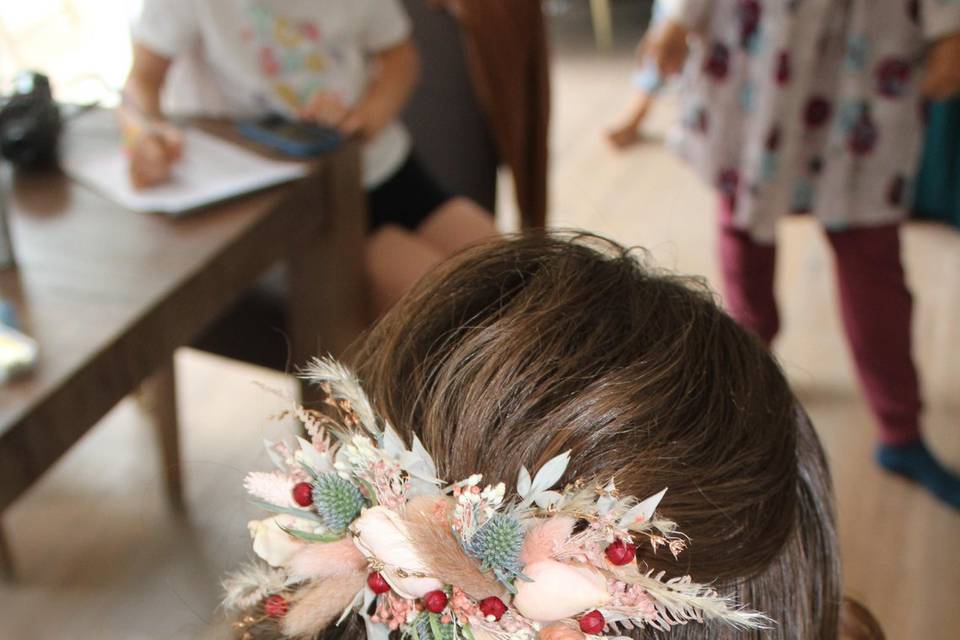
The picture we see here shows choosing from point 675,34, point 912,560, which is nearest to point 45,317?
point 675,34

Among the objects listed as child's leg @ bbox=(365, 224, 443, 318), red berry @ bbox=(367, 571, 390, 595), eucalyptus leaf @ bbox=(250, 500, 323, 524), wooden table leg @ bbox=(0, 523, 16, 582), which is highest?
eucalyptus leaf @ bbox=(250, 500, 323, 524)

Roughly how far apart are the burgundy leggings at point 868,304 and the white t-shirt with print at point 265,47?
24.5 inches

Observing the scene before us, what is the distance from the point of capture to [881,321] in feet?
5.00

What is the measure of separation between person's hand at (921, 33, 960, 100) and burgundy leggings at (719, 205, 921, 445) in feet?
0.73

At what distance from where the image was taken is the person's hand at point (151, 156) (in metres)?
1.16

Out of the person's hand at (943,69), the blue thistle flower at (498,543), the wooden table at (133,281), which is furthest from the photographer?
A: the person's hand at (943,69)

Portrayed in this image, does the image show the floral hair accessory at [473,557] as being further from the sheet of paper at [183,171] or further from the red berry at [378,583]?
the sheet of paper at [183,171]

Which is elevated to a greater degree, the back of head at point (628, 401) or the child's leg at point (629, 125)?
the back of head at point (628, 401)

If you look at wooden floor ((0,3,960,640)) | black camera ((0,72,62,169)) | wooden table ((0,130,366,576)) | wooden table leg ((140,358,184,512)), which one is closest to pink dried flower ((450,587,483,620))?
wooden table ((0,130,366,576))

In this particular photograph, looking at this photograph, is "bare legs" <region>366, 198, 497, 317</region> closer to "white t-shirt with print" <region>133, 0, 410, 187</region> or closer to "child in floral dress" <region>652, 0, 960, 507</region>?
"white t-shirt with print" <region>133, 0, 410, 187</region>

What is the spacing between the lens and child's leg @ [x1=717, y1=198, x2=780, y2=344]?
1.60 m

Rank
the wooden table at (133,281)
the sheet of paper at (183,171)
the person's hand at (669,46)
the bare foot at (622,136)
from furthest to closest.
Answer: the bare foot at (622,136) → the person's hand at (669,46) → the sheet of paper at (183,171) → the wooden table at (133,281)

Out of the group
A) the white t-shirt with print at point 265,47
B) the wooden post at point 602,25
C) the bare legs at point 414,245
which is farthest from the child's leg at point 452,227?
the wooden post at point 602,25

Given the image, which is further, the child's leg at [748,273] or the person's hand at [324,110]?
the child's leg at [748,273]
